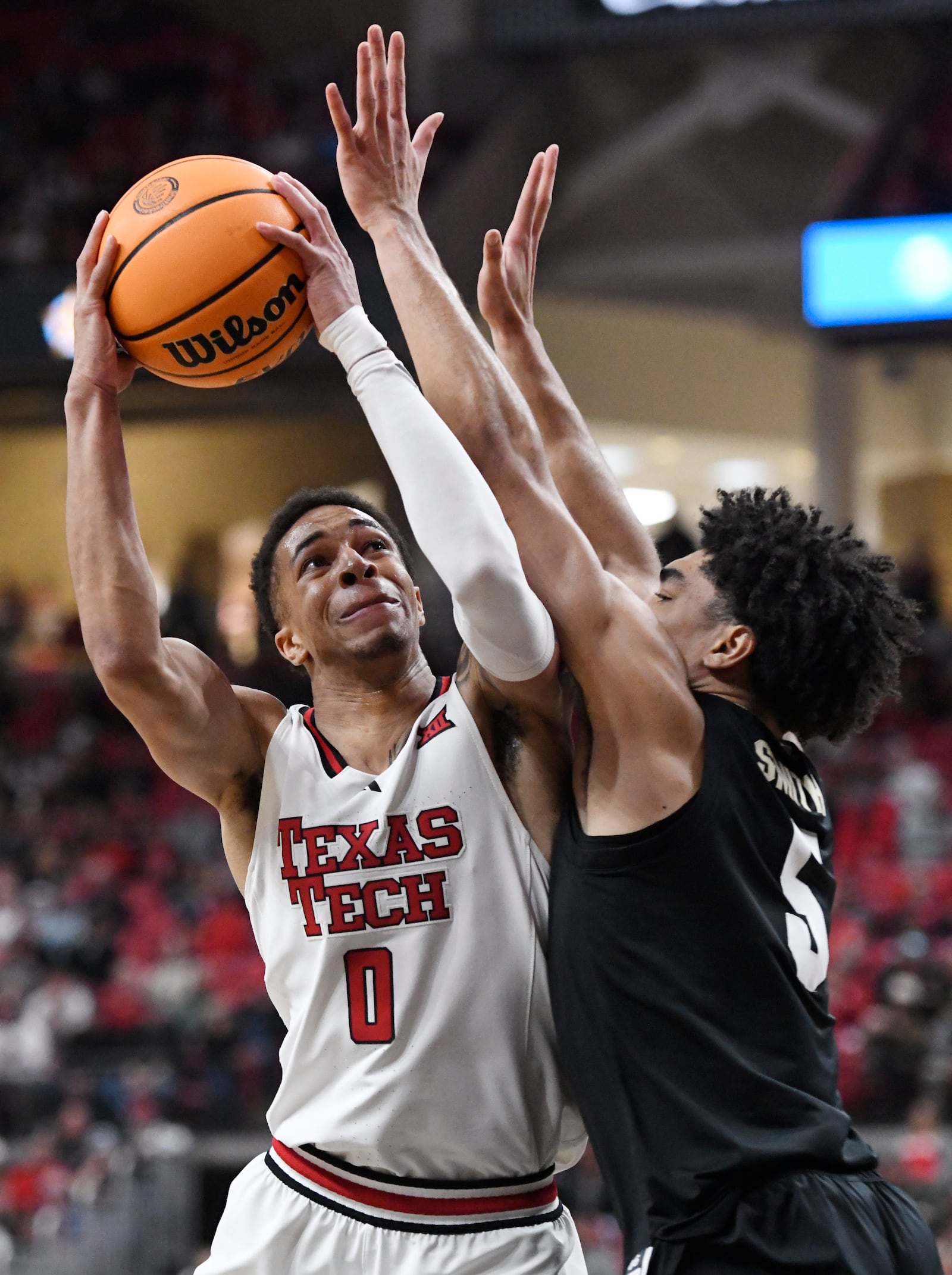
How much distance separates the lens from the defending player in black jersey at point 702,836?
245 centimetres

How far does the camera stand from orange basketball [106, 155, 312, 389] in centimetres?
280

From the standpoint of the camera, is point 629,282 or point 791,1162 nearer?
point 791,1162

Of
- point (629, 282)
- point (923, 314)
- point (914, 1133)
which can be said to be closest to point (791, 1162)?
point (914, 1133)

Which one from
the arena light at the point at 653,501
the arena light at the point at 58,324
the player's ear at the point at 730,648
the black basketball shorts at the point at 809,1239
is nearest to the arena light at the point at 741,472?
the arena light at the point at 653,501

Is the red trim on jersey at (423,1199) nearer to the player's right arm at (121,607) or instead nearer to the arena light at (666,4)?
the player's right arm at (121,607)

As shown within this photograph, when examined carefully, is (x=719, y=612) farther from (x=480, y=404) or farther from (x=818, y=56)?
(x=818, y=56)

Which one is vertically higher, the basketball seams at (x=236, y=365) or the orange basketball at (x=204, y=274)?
the orange basketball at (x=204, y=274)

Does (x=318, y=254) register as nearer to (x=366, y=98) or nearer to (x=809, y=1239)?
(x=366, y=98)

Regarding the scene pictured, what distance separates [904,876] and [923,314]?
13.5 ft

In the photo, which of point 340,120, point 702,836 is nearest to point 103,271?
point 340,120

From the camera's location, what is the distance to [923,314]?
37.8ft

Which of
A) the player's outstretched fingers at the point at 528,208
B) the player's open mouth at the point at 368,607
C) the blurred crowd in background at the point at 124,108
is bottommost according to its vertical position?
the player's open mouth at the point at 368,607

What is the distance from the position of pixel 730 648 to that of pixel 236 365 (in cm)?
106

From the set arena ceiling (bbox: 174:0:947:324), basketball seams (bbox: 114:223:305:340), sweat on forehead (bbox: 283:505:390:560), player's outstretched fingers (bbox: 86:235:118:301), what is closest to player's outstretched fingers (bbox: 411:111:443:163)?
basketball seams (bbox: 114:223:305:340)
